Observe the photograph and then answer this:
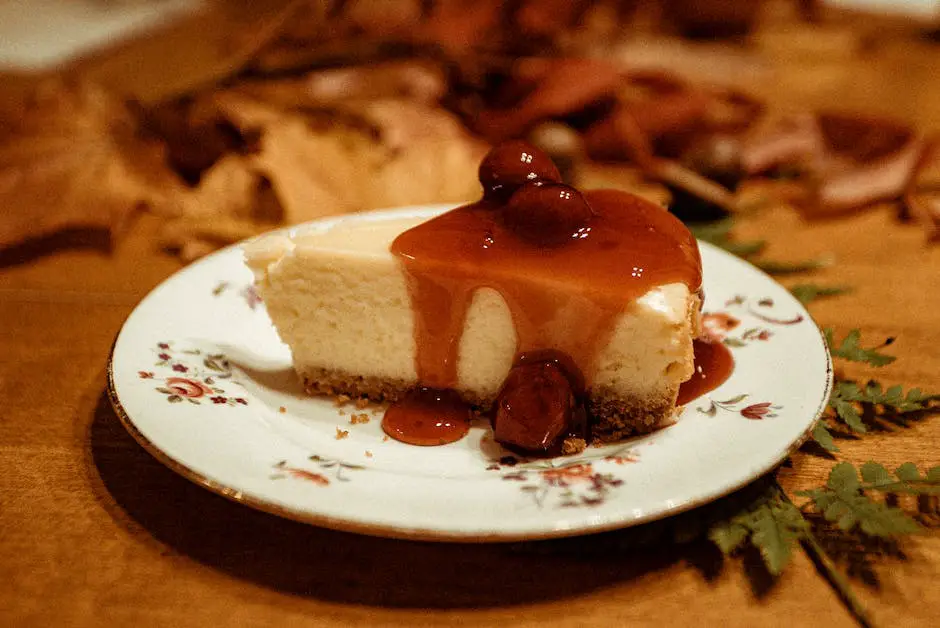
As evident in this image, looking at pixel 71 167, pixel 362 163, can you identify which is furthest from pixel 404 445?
pixel 71 167

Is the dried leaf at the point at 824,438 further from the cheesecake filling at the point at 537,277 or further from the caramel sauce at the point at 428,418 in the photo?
the caramel sauce at the point at 428,418

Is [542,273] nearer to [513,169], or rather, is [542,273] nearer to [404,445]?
[513,169]

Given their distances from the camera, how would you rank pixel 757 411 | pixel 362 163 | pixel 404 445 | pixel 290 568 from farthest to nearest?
1. pixel 362 163
2. pixel 404 445
3. pixel 757 411
4. pixel 290 568

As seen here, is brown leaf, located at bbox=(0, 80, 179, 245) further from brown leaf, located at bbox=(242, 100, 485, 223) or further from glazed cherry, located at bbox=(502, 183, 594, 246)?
glazed cherry, located at bbox=(502, 183, 594, 246)

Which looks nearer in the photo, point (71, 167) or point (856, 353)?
point (856, 353)

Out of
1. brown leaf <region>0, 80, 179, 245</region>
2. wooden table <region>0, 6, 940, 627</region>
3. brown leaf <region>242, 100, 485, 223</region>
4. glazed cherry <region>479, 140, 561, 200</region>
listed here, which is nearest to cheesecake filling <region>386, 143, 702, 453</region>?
glazed cherry <region>479, 140, 561, 200</region>

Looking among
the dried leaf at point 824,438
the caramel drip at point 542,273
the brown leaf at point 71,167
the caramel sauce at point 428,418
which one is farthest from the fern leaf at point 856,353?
the brown leaf at point 71,167

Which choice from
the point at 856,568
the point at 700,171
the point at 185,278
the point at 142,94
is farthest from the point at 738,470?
the point at 142,94

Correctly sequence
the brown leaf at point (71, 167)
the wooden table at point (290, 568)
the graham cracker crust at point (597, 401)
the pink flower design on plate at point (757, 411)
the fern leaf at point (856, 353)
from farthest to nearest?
1. the brown leaf at point (71, 167)
2. the fern leaf at point (856, 353)
3. the graham cracker crust at point (597, 401)
4. the pink flower design on plate at point (757, 411)
5. the wooden table at point (290, 568)
